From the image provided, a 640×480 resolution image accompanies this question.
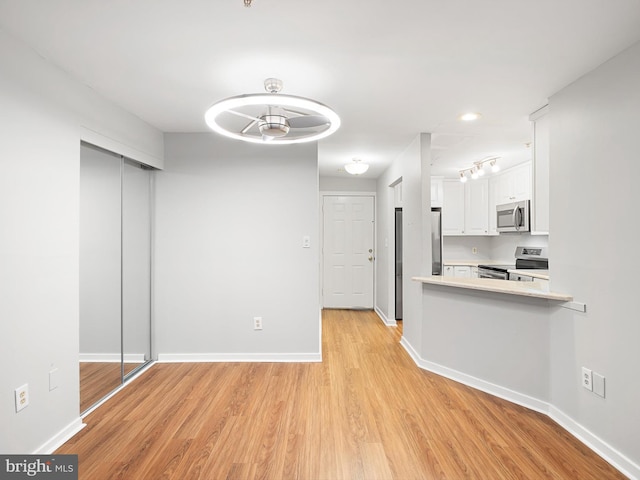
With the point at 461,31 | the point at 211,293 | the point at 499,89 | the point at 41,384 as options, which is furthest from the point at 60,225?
the point at 499,89

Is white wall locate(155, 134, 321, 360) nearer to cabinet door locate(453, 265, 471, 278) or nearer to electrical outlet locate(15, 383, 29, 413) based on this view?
electrical outlet locate(15, 383, 29, 413)

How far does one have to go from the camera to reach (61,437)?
2.15m

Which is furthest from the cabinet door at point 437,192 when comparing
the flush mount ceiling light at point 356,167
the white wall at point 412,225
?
the flush mount ceiling light at point 356,167

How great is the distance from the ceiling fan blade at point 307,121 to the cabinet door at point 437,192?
3.74 m

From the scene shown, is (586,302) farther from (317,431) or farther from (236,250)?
(236,250)

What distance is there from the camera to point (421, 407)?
259 centimetres

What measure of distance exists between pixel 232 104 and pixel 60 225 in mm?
1351

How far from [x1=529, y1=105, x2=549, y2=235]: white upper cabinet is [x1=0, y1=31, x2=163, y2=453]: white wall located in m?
3.49

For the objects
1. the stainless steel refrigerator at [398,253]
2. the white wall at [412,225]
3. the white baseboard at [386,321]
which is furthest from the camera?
the stainless steel refrigerator at [398,253]

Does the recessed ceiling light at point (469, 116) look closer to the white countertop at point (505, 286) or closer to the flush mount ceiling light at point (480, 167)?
the white countertop at point (505, 286)

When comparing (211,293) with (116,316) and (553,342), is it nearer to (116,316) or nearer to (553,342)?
(116,316)

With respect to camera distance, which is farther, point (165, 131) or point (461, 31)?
point (165, 131)

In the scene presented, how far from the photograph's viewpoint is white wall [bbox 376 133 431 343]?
11.4 feet

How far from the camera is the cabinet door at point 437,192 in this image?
5730 mm
